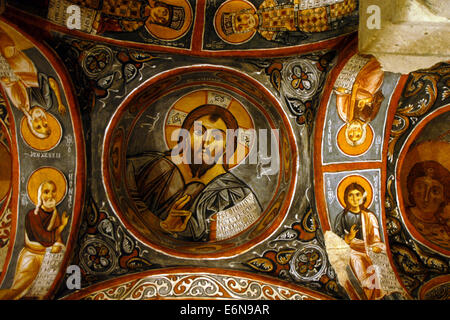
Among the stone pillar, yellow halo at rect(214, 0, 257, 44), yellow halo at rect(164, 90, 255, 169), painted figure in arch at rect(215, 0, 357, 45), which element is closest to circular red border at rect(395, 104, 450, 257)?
the stone pillar

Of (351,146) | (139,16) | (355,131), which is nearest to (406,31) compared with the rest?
(355,131)

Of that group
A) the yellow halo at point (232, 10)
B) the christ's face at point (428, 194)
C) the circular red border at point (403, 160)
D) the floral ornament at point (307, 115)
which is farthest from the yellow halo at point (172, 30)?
the christ's face at point (428, 194)

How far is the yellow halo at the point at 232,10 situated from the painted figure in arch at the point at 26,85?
269 cm

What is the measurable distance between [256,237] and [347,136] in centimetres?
233

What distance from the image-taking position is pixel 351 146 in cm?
679

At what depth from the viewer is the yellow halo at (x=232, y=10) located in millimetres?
6404

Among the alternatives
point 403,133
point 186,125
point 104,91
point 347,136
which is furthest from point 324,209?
point 104,91

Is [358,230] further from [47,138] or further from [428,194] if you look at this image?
[47,138]

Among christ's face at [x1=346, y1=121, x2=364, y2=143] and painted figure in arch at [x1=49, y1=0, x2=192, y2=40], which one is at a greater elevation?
painted figure in arch at [x1=49, y1=0, x2=192, y2=40]

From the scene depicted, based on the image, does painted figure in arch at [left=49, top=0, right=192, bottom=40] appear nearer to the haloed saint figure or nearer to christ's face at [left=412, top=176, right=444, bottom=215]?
the haloed saint figure

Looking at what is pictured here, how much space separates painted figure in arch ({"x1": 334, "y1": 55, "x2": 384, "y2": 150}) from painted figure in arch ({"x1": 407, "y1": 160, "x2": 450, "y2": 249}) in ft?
4.56

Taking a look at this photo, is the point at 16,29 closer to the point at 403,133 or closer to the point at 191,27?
the point at 191,27

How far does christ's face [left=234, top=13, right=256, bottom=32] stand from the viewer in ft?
21.2

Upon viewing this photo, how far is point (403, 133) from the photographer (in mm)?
6973
